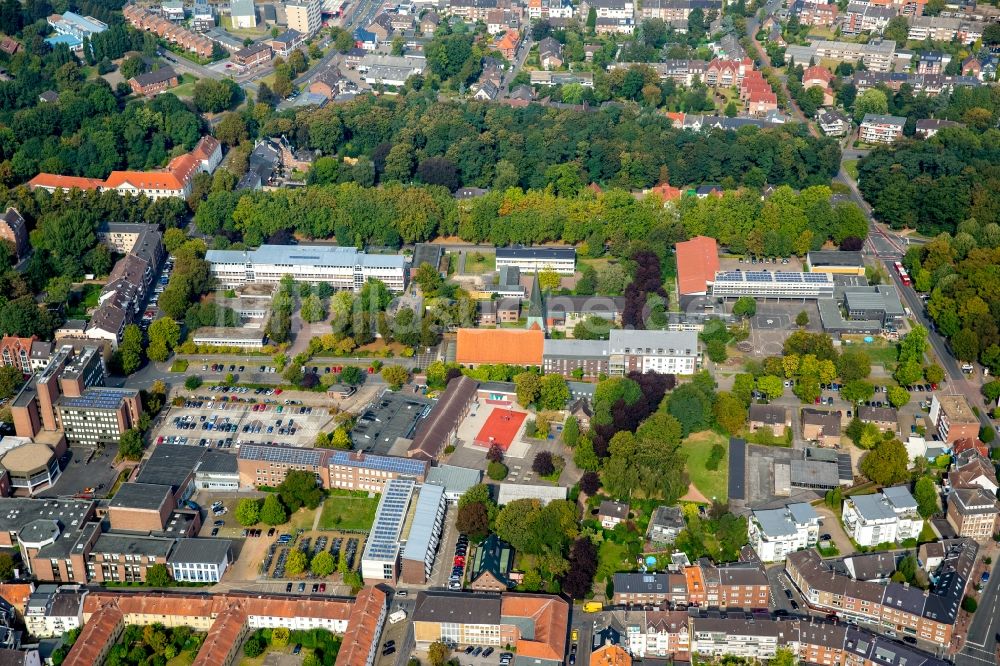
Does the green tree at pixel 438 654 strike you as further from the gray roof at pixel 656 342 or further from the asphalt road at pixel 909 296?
the asphalt road at pixel 909 296

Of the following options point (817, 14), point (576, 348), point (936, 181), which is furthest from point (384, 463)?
point (817, 14)

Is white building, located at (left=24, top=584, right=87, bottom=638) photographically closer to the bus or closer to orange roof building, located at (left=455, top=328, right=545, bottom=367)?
orange roof building, located at (left=455, top=328, right=545, bottom=367)

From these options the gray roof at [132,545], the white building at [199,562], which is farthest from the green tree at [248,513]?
the gray roof at [132,545]

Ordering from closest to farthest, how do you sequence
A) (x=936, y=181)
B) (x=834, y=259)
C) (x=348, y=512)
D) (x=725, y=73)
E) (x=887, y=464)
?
1. (x=348, y=512)
2. (x=887, y=464)
3. (x=834, y=259)
4. (x=936, y=181)
5. (x=725, y=73)

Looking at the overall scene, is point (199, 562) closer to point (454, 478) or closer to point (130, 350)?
point (454, 478)

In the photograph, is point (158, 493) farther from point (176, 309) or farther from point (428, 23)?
point (428, 23)

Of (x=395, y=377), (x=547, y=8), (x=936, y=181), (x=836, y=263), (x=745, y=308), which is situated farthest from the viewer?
(x=547, y=8)
